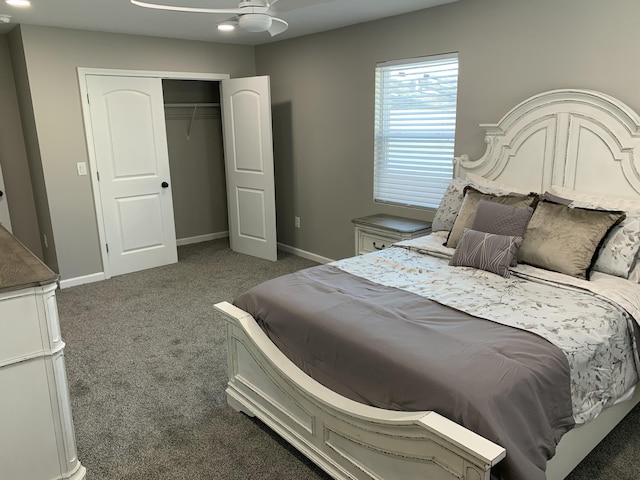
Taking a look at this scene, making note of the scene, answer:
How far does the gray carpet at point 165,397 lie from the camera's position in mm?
2201

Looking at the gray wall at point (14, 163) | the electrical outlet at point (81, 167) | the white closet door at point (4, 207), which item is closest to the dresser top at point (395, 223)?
the electrical outlet at point (81, 167)

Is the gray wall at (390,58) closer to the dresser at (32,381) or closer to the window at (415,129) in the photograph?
the window at (415,129)

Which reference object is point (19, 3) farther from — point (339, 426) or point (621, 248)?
point (621, 248)

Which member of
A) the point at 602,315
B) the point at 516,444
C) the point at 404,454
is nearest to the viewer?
the point at 516,444

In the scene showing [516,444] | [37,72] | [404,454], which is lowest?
[404,454]

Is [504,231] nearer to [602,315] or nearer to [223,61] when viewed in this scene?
[602,315]

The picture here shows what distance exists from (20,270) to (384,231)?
2.57 m

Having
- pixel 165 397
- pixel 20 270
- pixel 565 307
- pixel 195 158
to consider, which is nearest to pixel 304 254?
pixel 195 158

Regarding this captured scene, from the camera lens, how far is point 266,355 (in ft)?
7.48

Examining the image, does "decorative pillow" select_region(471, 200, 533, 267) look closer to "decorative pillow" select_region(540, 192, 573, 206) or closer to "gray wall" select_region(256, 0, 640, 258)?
"decorative pillow" select_region(540, 192, 573, 206)

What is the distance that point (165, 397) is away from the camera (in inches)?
109

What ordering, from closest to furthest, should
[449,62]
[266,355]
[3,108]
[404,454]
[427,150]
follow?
[404,454] → [266,355] → [449,62] → [427,150] → [3,108]

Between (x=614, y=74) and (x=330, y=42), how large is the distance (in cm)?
259

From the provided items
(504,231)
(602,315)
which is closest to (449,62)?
(504,231)
